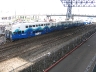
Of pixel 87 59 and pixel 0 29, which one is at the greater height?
pixel 0 29

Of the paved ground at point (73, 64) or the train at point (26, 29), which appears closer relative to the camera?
the paved ground at point (73, 64)

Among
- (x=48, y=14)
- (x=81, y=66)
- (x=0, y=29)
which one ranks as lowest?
(x=81, y=66)

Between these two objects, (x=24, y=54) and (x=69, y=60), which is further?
(x=24, y=54)

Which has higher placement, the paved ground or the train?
the train

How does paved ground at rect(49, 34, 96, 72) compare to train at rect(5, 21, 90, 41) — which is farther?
train at rect(5, 21, 90, 41)

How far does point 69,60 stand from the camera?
20344 millimetres

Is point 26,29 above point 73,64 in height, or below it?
above

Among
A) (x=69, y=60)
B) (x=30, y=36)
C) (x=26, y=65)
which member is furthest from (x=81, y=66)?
(x=30, y=36)

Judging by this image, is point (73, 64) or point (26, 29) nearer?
point (73, 64)

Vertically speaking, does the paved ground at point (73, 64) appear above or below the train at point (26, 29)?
below

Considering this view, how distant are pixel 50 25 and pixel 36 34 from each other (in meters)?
9.79

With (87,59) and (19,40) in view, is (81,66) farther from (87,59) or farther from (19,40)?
(19,40)

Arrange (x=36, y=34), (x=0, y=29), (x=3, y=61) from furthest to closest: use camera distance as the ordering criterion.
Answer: (x=0, y=29)
(x=36, y=34)
(x=3, y=61)

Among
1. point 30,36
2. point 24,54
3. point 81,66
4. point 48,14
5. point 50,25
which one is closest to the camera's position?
point 81,66
